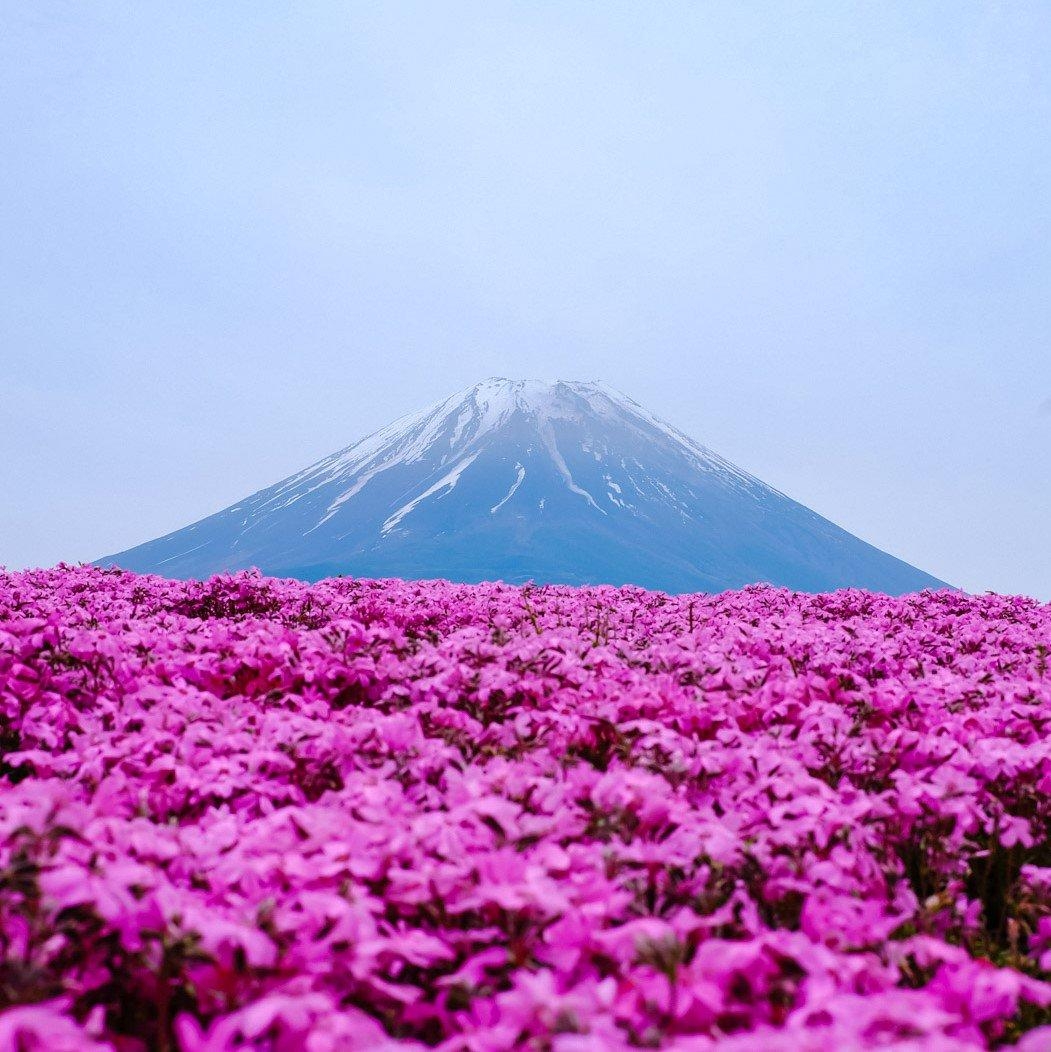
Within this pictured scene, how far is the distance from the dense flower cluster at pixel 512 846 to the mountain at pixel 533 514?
168ft

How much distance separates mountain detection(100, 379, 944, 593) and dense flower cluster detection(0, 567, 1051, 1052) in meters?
51.3

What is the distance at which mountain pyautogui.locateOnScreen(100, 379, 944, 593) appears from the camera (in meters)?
63.5

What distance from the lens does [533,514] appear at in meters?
68.1

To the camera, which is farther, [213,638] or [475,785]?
[213,638]

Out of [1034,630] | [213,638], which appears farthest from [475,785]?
[1034,630]

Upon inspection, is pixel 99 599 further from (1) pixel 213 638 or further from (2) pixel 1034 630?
(2) pixel 1034 630

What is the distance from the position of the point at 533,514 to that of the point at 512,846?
65521 millimetres

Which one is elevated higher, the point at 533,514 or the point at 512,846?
the point at 533,514

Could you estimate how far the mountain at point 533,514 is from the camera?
208ft

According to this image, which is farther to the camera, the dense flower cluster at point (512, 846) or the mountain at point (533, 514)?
the mountain at point (533, 514)

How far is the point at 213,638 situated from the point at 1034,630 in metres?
7.41

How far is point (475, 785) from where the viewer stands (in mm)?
2959

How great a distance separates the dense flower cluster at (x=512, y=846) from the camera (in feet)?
6.82

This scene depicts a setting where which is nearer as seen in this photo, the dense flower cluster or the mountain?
the dense flower cluster
